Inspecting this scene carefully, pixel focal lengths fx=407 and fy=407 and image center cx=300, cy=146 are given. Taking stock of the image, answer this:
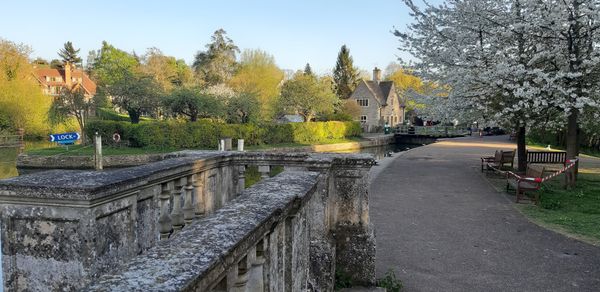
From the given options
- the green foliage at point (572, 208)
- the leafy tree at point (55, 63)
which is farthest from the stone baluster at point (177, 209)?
the leafy tree at point (55, 63)

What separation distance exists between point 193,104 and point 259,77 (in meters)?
23.7

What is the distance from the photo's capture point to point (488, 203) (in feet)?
36.8

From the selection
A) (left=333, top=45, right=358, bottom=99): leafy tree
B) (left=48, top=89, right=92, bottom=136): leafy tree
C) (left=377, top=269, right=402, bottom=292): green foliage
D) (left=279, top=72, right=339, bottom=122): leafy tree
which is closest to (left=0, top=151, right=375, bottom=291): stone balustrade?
(left=377, top=269, right=402, bottom=292): green foliage

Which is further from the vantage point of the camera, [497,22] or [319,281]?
[497,22]

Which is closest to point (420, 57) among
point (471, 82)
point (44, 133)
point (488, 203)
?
point (471, 82)

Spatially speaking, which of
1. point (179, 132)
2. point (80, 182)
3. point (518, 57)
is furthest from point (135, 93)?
point (80, 182)

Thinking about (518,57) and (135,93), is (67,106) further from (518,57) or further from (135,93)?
(518,57)

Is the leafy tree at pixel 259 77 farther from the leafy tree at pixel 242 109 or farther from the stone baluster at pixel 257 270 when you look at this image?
the stone baluster at pixel 257 270

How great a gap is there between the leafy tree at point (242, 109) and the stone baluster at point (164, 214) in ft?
108

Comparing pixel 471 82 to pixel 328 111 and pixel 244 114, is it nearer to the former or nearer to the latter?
pixel 244 114

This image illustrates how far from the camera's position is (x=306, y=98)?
47.1 m

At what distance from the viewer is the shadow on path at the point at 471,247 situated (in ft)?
19.2

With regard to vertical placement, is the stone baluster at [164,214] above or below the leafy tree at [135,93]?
below

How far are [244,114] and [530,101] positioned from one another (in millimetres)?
26657
